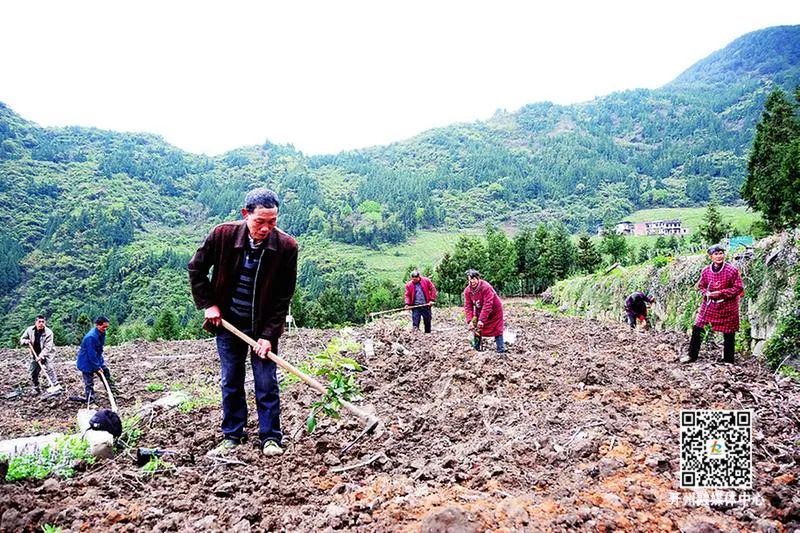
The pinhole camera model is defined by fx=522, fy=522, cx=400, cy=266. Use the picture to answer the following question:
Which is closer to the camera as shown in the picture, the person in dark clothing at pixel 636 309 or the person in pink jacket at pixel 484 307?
the person in pink jacket at pixel 484 307

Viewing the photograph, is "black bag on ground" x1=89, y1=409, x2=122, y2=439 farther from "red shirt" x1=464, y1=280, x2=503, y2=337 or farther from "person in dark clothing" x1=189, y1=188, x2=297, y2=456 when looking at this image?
"red shirt" x1=464, y1=280, x2=503, y2=337

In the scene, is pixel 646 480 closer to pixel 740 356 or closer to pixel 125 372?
pixel 740 356

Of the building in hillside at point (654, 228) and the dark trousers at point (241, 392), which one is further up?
the dark trousers at point (241, 392)

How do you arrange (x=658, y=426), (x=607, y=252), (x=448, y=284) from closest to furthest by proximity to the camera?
(x=658, y=426), (x=448, y=284), (x=607, y=252)

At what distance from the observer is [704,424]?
298 centimetres

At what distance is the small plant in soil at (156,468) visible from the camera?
142 inches

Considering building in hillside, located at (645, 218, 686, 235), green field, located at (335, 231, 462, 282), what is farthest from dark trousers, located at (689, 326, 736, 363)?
building in hillside, located at (645, 218, 686, 235)

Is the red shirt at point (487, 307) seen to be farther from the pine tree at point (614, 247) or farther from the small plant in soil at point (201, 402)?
the pine tree at point (614, 247)

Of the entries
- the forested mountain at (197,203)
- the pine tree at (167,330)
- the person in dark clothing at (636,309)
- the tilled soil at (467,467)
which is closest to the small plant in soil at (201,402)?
the tilled soil at (467,467)

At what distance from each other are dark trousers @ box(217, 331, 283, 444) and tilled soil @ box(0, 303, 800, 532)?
21 centimetres

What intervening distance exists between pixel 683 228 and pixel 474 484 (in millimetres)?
122562

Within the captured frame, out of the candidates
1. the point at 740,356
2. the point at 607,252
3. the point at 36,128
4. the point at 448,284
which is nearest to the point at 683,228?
the point at 607,252

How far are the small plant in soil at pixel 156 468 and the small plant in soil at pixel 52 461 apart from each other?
1.93ft

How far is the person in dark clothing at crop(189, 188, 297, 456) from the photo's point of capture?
4.10m
